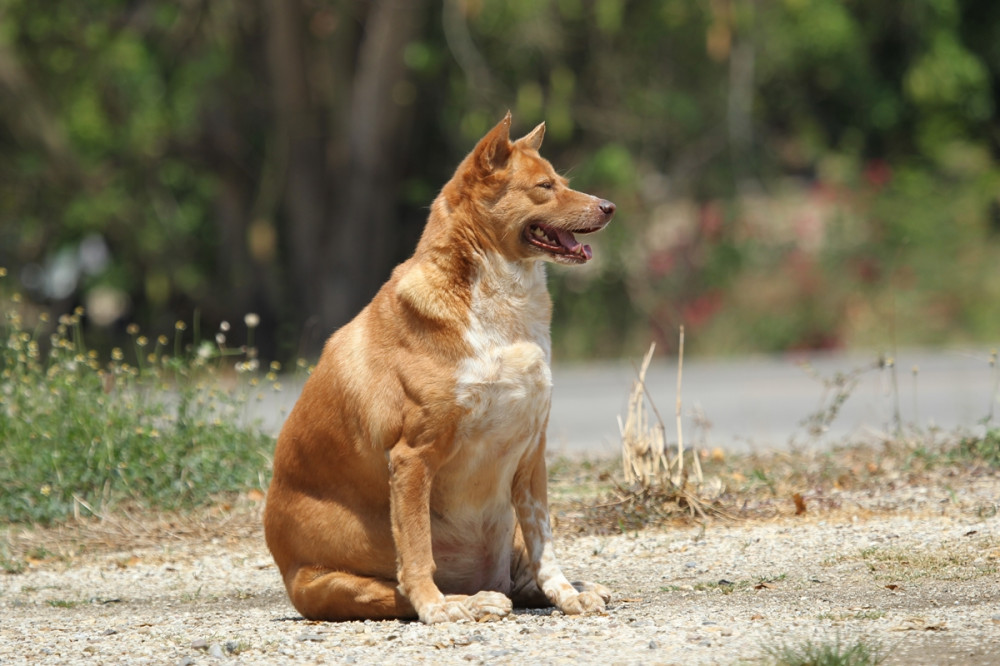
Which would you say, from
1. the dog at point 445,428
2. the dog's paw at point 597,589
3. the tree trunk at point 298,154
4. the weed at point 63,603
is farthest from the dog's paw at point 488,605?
the tree trunk at point 298,154

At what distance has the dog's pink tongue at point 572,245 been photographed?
16.5 feet

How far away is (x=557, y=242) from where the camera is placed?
5.05 meters

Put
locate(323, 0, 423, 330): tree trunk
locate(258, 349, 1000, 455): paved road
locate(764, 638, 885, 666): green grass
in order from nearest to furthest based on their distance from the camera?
locate(764, 638, 885, 666): green grass, locate(258, 349, 1000, 455): paved road, locate(323, 0, 423, 330): tree trunk

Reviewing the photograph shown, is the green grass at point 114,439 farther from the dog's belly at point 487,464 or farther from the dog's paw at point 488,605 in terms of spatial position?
the dog's paw at point 488,605

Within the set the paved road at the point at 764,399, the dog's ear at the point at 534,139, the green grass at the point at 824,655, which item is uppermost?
the dog's ear at the point at 534,139

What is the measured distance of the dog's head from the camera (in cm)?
498

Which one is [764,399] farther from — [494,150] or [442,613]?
[442,613]

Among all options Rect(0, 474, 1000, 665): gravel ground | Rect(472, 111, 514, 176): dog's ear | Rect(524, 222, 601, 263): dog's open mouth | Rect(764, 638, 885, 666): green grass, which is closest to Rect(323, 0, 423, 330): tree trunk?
Rect(0, 474, 1000, 665): gravel ground

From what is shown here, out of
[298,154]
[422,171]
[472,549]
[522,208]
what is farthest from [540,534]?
[422,171]

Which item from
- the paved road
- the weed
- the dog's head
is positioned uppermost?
the dog's head

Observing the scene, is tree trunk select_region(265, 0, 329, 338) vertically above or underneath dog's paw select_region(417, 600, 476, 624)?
above

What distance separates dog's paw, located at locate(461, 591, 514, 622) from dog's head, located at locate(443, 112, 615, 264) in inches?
52.3

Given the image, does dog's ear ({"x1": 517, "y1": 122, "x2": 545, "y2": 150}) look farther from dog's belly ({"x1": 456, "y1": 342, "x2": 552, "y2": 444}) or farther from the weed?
the weed

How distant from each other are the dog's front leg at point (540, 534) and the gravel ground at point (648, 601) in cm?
10
